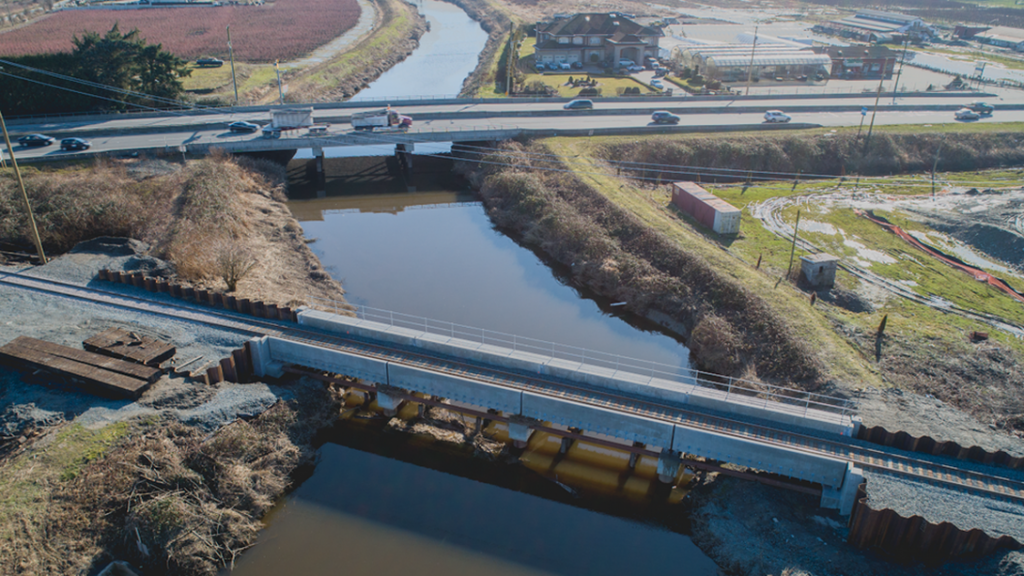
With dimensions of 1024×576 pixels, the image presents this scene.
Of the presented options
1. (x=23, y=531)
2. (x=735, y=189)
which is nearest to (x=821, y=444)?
(x=23, y=531)

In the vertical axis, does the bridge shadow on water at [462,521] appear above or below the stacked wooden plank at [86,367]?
below

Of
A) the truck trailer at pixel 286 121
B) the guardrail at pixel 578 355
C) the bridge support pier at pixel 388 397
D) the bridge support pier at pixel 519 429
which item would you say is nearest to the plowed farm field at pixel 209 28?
the truck trailer at pixel 286 121

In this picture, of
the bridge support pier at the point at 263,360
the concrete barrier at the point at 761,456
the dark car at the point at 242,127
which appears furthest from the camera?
the dark car at the point at 242,127

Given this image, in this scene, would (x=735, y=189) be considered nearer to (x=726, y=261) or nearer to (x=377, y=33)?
(x=726, y=261)

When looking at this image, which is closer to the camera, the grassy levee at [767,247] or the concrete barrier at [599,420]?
the concrete barrier at [599,420]

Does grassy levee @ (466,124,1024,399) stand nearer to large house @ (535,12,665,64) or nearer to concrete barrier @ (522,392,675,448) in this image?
concrete barrier @ (522,392,675,448)

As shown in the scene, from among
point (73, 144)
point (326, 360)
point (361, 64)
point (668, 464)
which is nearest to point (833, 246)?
point (668, 464)

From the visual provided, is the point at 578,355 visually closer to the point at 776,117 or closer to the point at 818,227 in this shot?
the point at 818,227

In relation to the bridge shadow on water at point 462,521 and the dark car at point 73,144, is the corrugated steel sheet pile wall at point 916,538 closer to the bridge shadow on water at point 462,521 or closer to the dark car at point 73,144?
the bridge shadow on water at point 462,521
